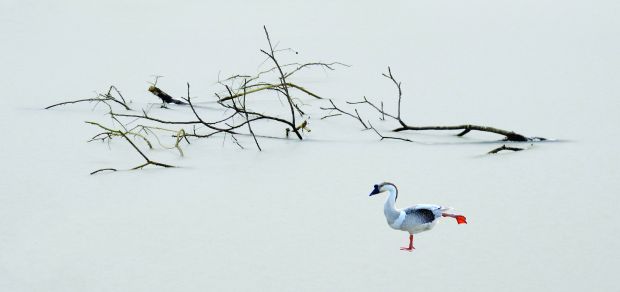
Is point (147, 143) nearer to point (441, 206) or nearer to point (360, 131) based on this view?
point (360, 131)

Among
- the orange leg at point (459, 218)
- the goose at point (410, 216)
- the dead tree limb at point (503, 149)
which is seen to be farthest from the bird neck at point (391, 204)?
the dead tree limb at point (503, 149)

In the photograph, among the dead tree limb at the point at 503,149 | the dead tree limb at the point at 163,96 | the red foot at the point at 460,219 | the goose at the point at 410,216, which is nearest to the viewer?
the goose at the point at 410,216

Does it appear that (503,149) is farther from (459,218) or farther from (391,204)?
(391,204)

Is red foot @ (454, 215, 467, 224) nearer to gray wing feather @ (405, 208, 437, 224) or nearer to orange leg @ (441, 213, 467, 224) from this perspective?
orange leg @ (441, 213, 467, 224)

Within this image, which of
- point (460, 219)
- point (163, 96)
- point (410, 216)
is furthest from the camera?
point (163, 96)

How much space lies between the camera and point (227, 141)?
13.9 feet

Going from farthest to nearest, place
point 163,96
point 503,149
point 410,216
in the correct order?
point 163,96 → point 503,149 → point 410,216

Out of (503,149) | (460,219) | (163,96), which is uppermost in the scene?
(163,96)

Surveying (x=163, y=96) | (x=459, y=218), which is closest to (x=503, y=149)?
(x=459, y=218)

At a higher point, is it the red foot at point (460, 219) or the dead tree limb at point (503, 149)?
the dead tree limb at point (503, 149)

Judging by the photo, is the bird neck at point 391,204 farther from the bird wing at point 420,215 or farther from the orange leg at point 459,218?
the orange leg at point 459,218

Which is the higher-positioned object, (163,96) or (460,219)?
(163,96)

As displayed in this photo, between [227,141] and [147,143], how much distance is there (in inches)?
15.8

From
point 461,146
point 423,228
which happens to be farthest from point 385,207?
point 461,146
